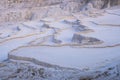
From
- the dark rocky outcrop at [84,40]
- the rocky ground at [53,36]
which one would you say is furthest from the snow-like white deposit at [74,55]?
the dark rocky outcrop at [84,40]

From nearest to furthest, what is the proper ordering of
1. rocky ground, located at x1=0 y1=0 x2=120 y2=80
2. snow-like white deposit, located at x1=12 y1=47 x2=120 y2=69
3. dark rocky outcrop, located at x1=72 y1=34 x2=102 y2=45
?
1. rocky ground, located at x1=0 y1=0 x2=120 y2=80
2. snow-like white deposit, located at x1=12 y1=47 x2=120 y2=69
3. dark rocky outcrop, located at x1=72 y1=34 x2=102 y2=45

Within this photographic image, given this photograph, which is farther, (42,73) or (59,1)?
(59,1)

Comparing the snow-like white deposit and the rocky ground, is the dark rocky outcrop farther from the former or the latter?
the snow-like white deposit

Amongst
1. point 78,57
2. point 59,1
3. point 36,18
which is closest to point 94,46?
point 78,57

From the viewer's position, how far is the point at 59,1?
574 inches

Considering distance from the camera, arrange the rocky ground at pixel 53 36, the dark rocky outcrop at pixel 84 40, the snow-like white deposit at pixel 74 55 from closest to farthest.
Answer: the rocky ground at pixel 53 36, the snow-like white deposit at pixel 74 55, the dark rocky outcrop at pixel 84 40

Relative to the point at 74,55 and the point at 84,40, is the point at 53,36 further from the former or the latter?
the point at 74,55

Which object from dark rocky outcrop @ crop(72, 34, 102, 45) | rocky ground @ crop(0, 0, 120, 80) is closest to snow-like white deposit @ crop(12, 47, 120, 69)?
rocky ground @ crop(0, 0, 120, 80)

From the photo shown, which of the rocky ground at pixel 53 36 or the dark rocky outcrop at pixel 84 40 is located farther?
the dark rocky outcrop at pixel 84 40

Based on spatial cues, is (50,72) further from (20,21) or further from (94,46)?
(20,21)

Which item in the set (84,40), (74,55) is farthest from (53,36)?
(74,55)

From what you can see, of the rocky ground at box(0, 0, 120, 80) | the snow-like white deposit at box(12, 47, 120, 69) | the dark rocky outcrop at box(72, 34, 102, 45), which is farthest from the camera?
the dark rocky outcrop at box(72, 34, 102, 45)

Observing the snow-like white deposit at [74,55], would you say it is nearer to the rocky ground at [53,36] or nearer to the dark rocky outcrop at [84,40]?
the rocky ground at [53,36]

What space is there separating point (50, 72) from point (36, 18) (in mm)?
8860
